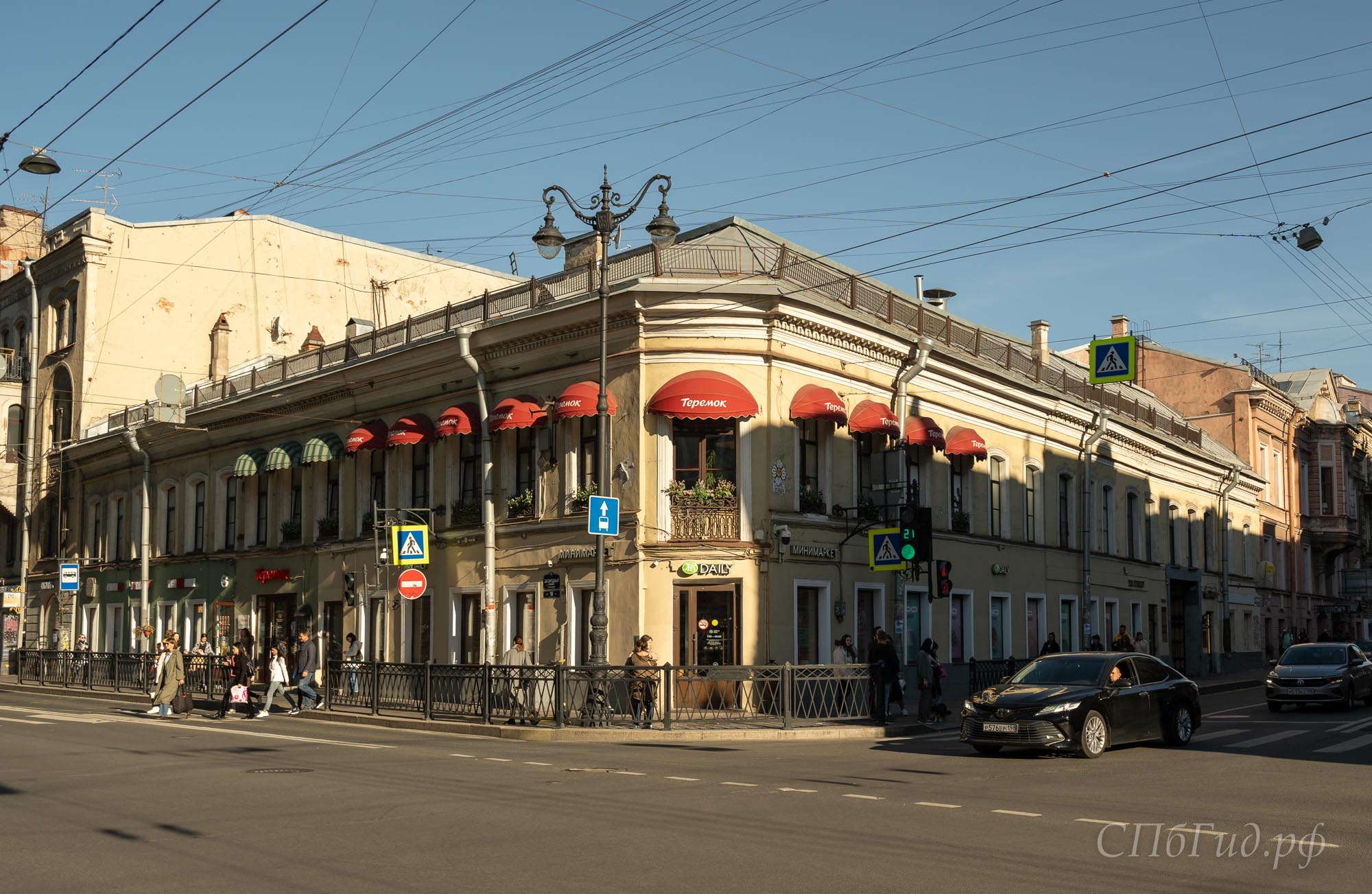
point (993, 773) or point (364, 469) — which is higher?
point (364, 469)

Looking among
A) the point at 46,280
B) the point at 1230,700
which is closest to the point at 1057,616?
the point at 1230,700

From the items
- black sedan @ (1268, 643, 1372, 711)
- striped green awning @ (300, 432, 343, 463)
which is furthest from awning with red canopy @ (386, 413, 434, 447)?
black sedan @ (1268, 643, 1372, 711)

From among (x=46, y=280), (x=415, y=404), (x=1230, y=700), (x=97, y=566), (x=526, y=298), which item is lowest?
(x=1230, y=700)

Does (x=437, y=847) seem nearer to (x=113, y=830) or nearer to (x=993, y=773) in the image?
(x=113, y=830)

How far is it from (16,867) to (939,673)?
1855cm

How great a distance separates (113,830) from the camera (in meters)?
11.0

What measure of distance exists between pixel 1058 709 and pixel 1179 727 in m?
3.38

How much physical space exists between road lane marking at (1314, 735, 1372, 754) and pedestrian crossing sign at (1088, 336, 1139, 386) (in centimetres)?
1024

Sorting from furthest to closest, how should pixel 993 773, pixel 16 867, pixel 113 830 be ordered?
pixel 993 773 → pixel 113 830 → pixel 16 867

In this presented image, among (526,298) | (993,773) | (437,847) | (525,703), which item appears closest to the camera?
(437,847)

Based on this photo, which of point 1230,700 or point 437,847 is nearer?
point 437,847

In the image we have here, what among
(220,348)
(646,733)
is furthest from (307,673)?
(220,348)

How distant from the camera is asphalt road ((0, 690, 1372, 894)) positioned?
9.09 m

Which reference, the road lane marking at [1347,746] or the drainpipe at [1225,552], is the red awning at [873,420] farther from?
the drainpipe at [1225,552]
